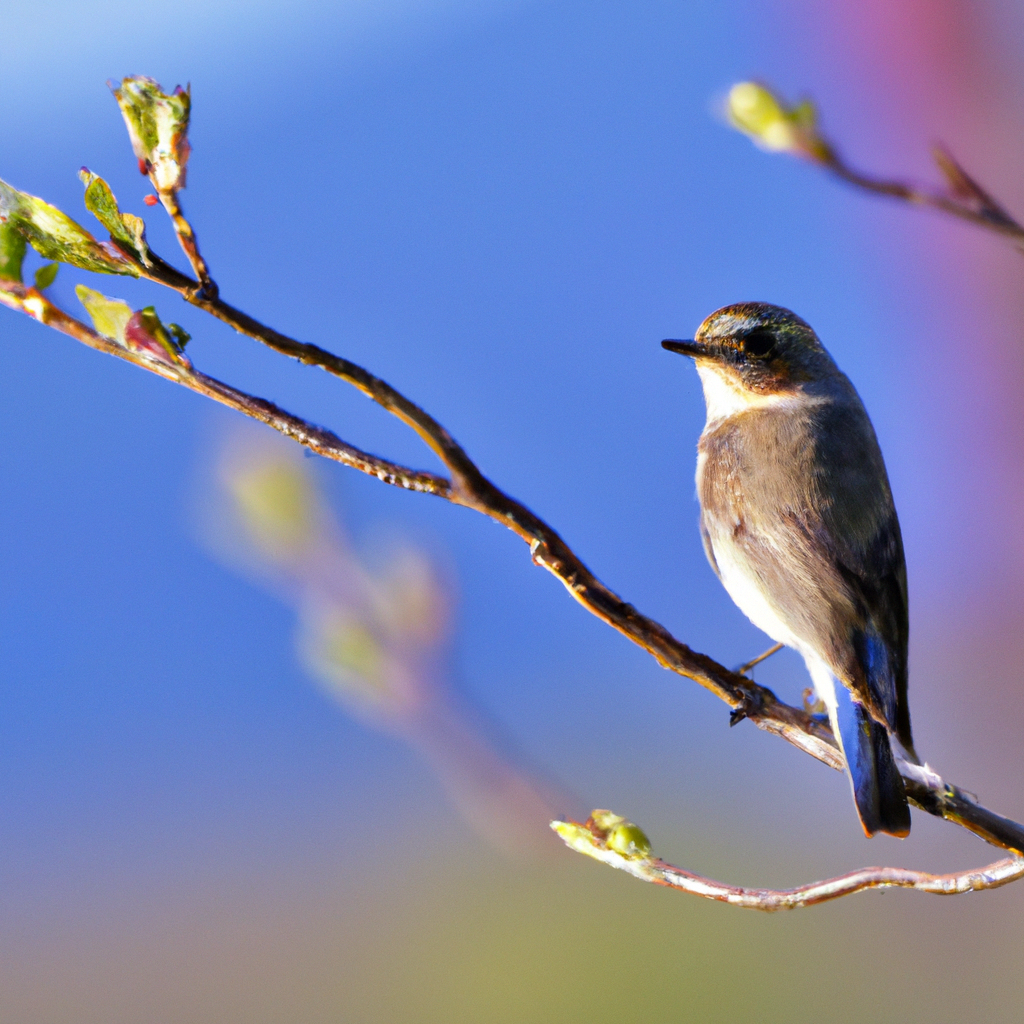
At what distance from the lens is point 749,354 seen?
53.6 inches

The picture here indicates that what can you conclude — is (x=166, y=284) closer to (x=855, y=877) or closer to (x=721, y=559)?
(x=855, y=877)

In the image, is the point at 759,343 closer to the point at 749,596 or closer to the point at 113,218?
the point at 749,596

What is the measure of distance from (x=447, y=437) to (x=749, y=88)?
0.28m

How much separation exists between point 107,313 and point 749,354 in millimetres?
1020

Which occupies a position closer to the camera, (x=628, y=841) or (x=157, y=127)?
(x=157, y=127)

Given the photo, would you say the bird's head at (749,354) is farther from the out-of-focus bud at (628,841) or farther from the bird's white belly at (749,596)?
the out-of-focus bud at (628,841)

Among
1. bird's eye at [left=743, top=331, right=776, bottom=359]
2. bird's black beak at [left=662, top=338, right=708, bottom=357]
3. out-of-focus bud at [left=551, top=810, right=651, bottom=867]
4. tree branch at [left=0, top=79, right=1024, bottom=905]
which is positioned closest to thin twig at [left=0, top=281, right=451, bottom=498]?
tree branch at [left=0, top=79, right=1024, bottom=905]

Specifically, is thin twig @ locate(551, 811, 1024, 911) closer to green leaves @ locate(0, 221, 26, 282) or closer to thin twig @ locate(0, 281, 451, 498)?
thin twig @ locate(0, 281, 451, 498)

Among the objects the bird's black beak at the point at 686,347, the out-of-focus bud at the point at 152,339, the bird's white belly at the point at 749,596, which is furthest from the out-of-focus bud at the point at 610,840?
the bird's black beak at the point at 686,347

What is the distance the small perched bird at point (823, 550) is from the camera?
3.20 feet

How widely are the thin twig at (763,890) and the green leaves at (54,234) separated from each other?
1.33 ft

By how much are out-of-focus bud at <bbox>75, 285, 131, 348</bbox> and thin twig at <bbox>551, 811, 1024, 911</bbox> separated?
373 millimetres

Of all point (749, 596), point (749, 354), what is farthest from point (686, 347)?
point (749, 596)

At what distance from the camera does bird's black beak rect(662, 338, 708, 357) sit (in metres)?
1.29
